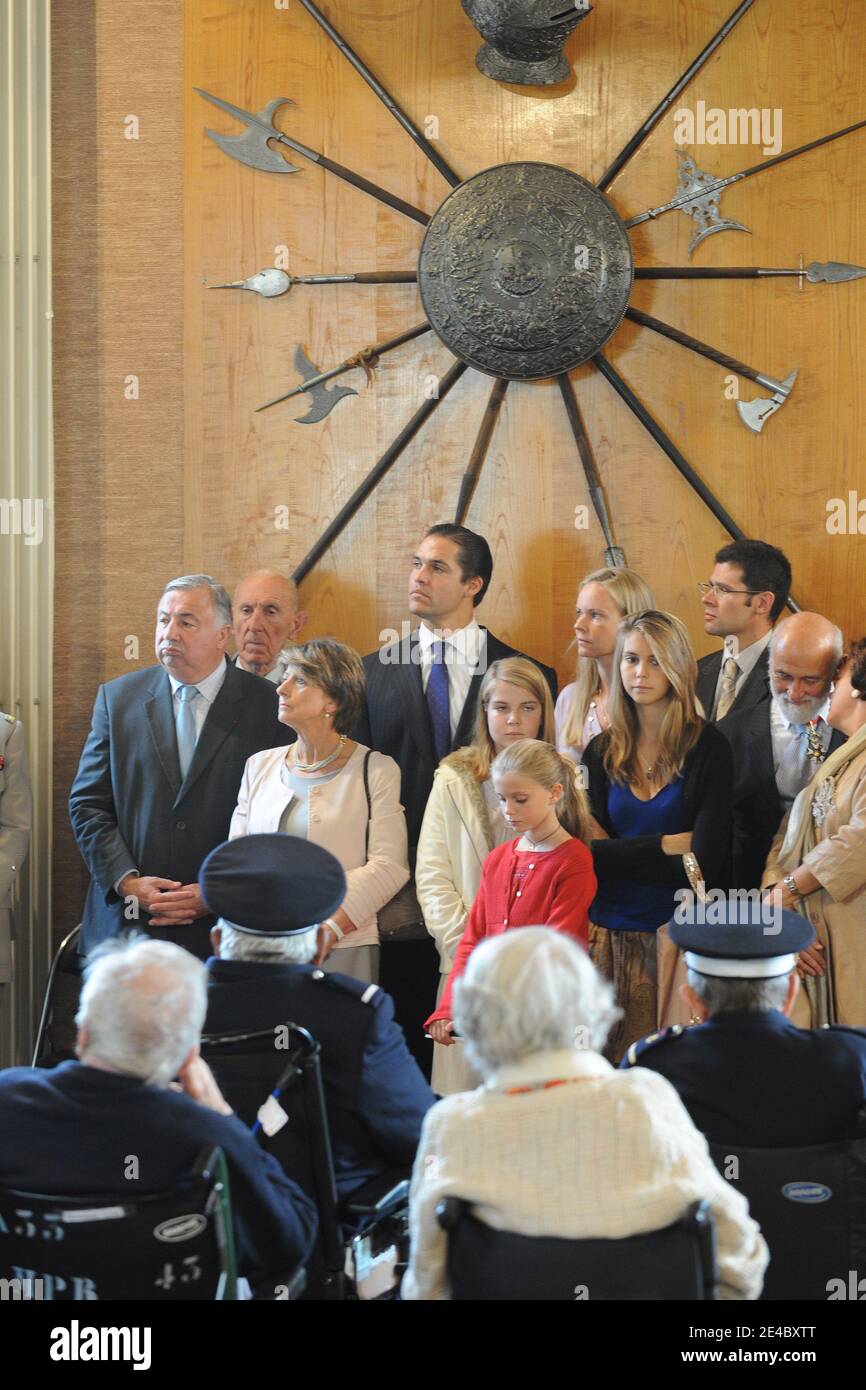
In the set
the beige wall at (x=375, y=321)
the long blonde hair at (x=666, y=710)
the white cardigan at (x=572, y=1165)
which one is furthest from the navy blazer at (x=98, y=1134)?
the beige wall at (x=375, y=321)

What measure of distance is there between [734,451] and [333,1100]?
2.94 meters

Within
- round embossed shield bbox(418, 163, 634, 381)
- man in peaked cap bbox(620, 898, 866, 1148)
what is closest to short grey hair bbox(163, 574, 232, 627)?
round embossed shield bbox(418, 163, 634, 381)

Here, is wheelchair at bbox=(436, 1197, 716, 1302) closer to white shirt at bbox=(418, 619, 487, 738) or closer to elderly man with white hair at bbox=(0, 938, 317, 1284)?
elderly man with white hair at bbox=(0, 938, 317, 1284)

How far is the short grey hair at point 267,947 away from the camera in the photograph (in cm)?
247

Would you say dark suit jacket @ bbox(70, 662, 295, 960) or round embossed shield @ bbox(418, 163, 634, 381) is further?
round embossed shield @ bbox(418, 163, 634, 381)

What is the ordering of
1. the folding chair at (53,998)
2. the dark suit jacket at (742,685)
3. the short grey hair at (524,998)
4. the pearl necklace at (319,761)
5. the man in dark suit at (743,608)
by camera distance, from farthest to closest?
the man in dark suit at (743,608), the dark suit jacket at (742,685), the pearl necklace at (319,761), the folding chair at (53,998), the short grey hair at (524,998)

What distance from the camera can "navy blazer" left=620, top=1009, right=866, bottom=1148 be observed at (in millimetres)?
2107

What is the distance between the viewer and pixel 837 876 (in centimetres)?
337

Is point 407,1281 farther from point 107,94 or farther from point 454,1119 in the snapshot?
point 107,94

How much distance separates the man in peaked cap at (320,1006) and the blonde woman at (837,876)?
1.25 metres

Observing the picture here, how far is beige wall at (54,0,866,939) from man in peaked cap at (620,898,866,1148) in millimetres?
2587

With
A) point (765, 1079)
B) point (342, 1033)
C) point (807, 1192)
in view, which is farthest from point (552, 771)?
point (807, 1192)

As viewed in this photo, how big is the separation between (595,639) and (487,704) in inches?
18.9

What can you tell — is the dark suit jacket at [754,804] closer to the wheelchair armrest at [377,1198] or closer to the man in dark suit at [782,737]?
the man in dark suit at [782,737]
